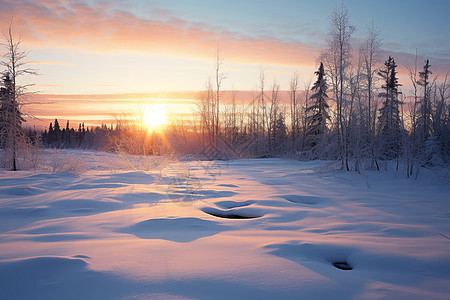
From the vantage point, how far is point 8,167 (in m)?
13.5

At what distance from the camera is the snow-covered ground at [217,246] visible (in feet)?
7.90

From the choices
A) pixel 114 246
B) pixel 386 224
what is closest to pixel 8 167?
pixel 114 246

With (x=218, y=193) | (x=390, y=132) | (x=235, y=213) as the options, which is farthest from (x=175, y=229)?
(x=390, y=132)

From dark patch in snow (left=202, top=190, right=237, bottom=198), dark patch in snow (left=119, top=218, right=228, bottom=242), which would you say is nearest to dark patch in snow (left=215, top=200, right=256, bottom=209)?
dark patch in snow (left=202, top=190, right=237, bottom=198)

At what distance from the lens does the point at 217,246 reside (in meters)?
3.54

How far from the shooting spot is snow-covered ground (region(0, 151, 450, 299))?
2.41m

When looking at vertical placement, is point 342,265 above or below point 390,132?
below

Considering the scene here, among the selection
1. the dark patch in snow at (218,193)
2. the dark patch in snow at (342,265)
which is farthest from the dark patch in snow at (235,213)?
the dark patch in snow at (342,265)

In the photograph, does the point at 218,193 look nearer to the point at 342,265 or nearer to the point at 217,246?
the point at 217,246

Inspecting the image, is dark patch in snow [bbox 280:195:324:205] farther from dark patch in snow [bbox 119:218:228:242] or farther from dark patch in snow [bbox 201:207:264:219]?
dark patch in snow [bbox 119:218:228:242]

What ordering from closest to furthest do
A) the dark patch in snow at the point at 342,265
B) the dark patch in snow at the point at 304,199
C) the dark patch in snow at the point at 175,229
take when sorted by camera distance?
the dark patch in snow at the point at 342,265 < the dark patch in snow at the point at 175,229 < the dark patch in snow at the point at 304,199

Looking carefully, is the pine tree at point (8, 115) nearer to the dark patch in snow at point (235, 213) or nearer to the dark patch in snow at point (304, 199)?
the dark patch in snow at point (235, 213)

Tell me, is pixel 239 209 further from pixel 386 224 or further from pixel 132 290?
pixel 132 290

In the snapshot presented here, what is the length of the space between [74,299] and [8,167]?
14.6 meters
